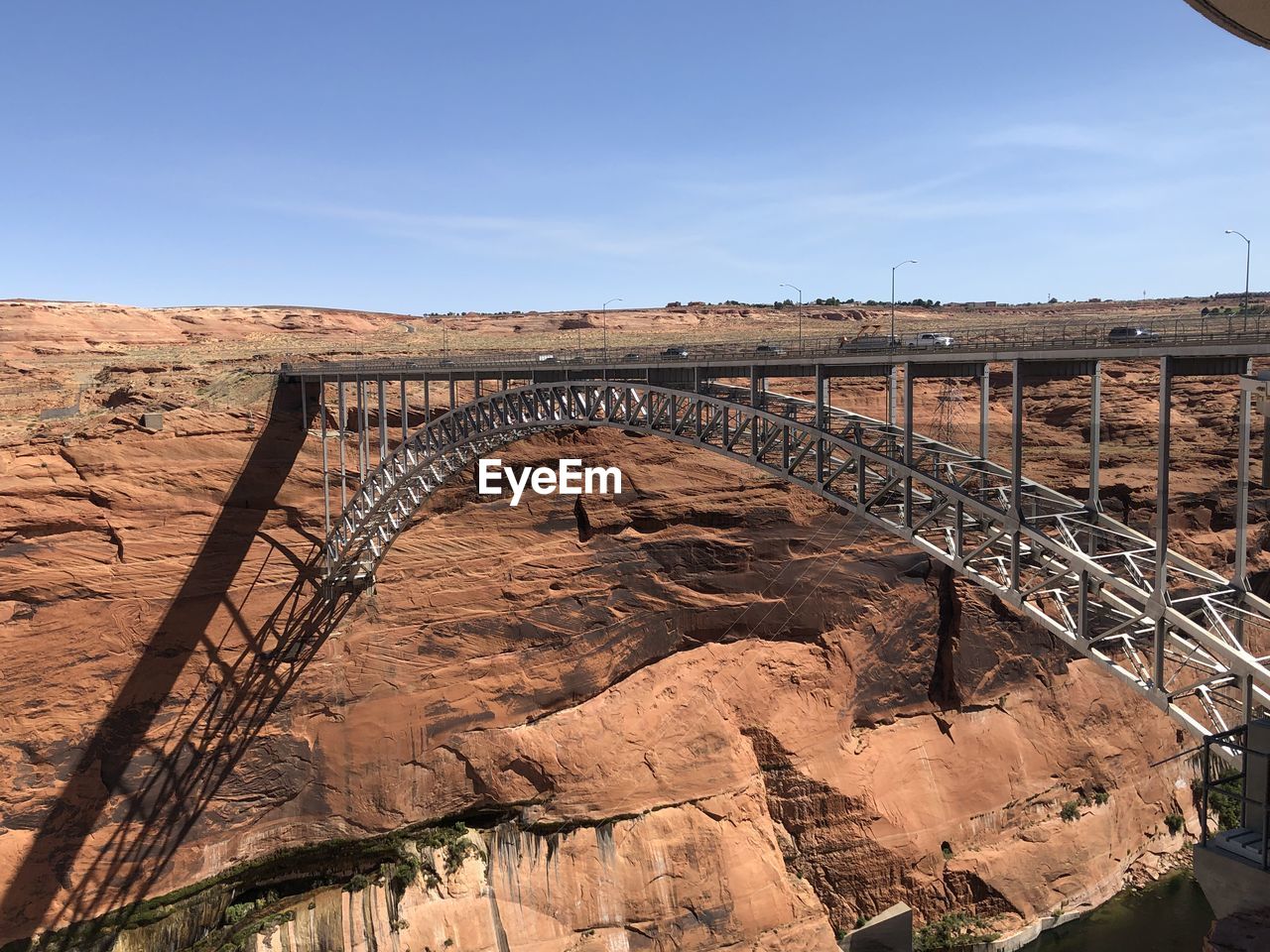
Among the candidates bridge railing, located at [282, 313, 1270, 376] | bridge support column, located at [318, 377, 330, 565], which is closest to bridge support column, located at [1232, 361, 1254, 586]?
bridge railing, located at [282, 313, 1270, 376]

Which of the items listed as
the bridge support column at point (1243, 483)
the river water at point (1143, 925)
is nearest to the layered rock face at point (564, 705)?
the river water at point (1143, 925)

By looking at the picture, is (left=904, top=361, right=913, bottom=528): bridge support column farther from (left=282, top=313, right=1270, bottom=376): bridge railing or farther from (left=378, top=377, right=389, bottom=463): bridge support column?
(left=378, top=377, right=389, bottom=463): bridge support column

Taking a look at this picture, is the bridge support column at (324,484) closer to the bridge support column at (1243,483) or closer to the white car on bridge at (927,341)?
the white car on bridge at (927,341)

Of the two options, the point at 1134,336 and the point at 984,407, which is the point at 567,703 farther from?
the point at 1134,336

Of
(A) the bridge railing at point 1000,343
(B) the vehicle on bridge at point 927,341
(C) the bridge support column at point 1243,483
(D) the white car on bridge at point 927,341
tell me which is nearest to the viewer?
(C) the bridge support column at point 1243,483

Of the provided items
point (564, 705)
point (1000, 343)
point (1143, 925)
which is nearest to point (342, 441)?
point (564, 705)
